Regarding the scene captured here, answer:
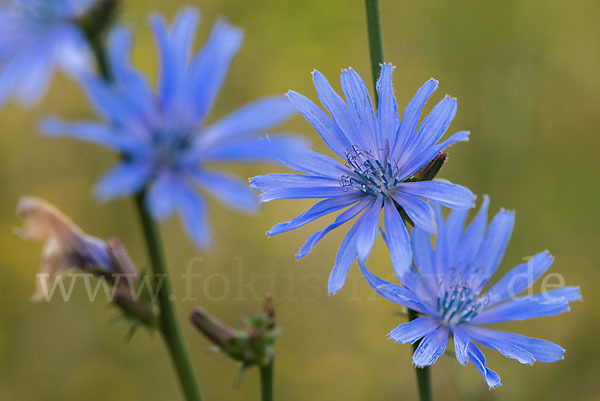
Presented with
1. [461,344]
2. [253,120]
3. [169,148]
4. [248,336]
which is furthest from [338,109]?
[169,148]

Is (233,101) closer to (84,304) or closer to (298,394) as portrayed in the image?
(84,304)

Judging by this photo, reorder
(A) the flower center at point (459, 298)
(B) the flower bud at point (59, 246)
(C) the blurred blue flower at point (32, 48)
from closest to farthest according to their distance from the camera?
(A) the flower center at point (459, 298) < (B) the flower bud at point (59, 246) < (C) the blurred blue flower at point (32, 48)

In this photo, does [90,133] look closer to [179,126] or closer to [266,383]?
[179,126]

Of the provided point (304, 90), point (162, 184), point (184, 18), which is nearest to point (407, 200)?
point (162, 184)

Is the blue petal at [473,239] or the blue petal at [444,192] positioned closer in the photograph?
the blue petal at [444,192]

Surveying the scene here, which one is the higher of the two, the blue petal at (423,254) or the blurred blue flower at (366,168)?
the blurred blue flower at (366,168)

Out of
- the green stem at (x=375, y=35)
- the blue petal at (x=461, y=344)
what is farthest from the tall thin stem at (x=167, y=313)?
the green stem at (x=375, y=35)

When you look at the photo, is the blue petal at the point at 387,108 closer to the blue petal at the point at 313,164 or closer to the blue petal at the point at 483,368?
the blue petal at the point at 313,164
